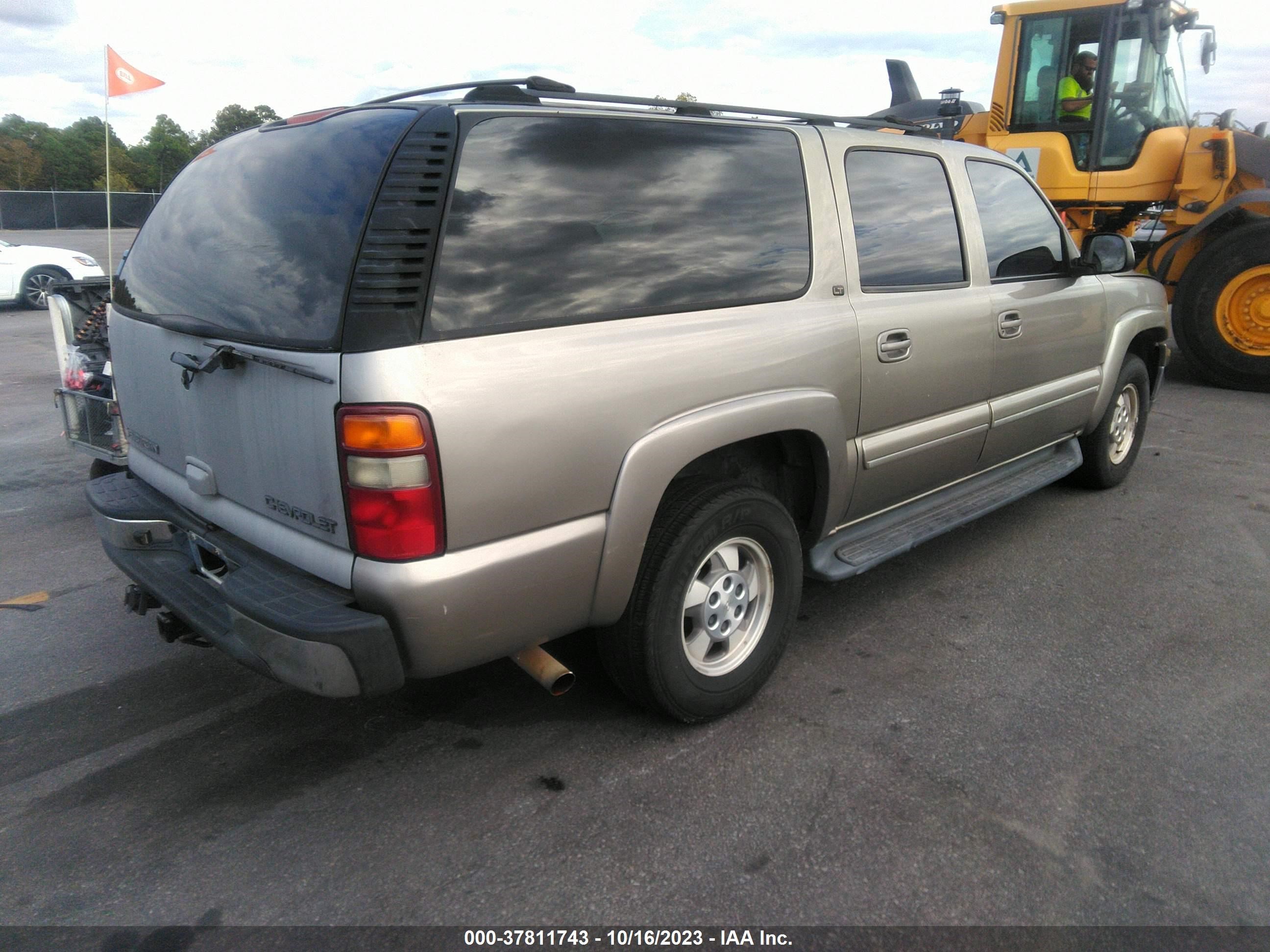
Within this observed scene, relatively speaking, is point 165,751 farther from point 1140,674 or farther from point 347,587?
point 1140,674

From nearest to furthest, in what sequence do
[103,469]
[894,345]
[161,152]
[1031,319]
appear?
[894,345] → [1031,319] → [103,469] → [161,152]

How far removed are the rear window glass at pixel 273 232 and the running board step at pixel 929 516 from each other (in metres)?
2.00

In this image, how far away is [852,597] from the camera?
4180 mm

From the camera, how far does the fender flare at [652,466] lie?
8.61 feet

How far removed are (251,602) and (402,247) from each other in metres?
0.99

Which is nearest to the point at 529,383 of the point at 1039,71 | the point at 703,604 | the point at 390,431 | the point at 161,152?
the point at 390,431

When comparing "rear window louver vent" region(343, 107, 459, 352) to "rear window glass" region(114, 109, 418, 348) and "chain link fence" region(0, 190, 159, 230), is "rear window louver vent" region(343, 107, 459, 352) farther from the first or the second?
"chain link fence" region(0, 190, 159, 230)

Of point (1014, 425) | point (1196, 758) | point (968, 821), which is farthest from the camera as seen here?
point (1014, 425)

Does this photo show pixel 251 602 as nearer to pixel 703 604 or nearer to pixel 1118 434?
pixel 703 604

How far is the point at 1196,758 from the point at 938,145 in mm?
2609

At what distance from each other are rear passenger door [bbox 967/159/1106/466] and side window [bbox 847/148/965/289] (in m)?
0.30

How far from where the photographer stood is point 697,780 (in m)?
2.81

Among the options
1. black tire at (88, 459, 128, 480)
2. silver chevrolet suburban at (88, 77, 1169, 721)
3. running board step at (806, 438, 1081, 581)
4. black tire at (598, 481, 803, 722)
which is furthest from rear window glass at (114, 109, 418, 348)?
running board step at (806, 438, 1081, 581)

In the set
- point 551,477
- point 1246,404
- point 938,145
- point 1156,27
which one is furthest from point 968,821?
point 1156,27
